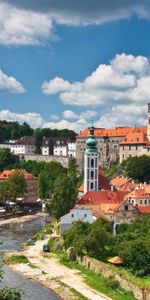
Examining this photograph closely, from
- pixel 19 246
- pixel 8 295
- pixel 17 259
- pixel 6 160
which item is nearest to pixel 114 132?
pixel 6 160

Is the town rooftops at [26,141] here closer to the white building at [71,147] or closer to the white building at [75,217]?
the white building at [71,147]

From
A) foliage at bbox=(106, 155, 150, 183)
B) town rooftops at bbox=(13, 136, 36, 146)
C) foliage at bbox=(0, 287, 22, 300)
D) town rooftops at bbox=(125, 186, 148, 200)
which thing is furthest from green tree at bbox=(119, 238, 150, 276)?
town rooftops at bbox=(13, 136, 36, 146)

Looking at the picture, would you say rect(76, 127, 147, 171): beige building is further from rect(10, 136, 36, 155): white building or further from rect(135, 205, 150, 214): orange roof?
rect(135, 205, 150, 214): orange roof

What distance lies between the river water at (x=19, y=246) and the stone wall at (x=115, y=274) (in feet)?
14.2

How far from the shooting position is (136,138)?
115m

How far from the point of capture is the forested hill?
537 ft

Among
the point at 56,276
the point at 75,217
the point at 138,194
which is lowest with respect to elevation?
the point at 56,276

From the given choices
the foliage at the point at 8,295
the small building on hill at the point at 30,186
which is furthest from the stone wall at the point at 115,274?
the small building on hill at the point at 30,186

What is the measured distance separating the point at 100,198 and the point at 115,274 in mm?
26595

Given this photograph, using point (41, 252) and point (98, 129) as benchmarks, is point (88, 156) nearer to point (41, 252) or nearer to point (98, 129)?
point (41, 252)

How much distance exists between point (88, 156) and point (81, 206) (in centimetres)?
1426

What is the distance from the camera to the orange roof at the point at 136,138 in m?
113

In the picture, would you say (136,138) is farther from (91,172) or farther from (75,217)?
(75,217)

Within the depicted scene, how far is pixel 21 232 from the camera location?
71.5m
